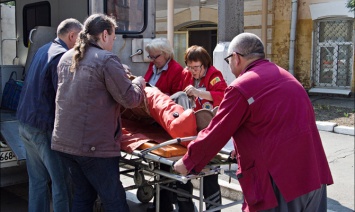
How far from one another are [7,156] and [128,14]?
201 cm

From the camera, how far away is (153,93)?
331 cm

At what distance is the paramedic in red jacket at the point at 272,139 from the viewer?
2.30 m

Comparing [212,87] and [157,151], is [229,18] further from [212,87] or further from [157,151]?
[157,151]

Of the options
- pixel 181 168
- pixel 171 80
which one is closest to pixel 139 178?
pixel 171 80

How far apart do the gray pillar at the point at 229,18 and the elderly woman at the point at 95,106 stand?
8.85ft

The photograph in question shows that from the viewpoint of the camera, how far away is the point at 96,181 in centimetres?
291

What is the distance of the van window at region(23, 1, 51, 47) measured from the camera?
238 inches

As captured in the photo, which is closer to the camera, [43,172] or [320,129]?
[43,172]

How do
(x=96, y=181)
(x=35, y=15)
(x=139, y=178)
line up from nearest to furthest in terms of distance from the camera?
1. (x=96, y=181)
2. (x=139, y=178)
3. (x=35, y=15)

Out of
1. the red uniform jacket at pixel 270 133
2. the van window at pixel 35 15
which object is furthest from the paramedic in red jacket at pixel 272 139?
the van window at pixel 35 15

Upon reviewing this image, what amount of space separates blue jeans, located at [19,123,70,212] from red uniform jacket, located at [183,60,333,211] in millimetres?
1466

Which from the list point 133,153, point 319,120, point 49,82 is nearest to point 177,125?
point 133,153

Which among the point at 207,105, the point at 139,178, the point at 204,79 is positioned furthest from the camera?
the point at 139,178

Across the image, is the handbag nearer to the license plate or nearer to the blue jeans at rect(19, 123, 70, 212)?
the license plate
